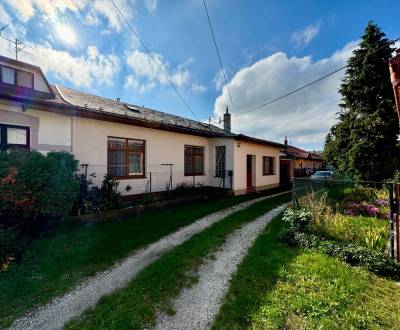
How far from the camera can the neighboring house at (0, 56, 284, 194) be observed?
671cm

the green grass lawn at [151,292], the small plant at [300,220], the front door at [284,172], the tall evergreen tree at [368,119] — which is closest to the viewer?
the green grass lawn at [151,292]

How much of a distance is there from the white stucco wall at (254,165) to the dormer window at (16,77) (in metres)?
9.53

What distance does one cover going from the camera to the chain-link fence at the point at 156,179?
8.12 m

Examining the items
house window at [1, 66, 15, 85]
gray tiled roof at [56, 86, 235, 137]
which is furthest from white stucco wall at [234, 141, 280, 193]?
house window at [1, 66, 15, 85]

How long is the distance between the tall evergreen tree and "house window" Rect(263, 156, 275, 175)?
3.96m

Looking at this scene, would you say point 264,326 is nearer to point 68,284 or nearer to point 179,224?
point 68,284

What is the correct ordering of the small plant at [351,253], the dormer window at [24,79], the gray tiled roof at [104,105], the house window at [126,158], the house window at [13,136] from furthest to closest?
the house window at [126,158]
the gray tiled roof at [104,105]
the dormer window at [24,79]
the house window at [13,136]
the small plant at [351,253]

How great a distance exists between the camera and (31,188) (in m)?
4.93

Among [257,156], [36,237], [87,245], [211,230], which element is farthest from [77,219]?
[257,156]

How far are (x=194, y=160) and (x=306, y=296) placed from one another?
32.1ft

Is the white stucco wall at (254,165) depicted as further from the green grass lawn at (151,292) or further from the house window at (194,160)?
the green grass lawn at (151,292)

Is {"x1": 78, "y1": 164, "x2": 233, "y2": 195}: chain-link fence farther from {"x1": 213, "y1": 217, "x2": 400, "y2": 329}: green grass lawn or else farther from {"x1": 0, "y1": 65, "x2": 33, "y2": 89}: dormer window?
{"x1": 213, "y1": 217, "x2": 400, "y2": 329}: green grass lawn

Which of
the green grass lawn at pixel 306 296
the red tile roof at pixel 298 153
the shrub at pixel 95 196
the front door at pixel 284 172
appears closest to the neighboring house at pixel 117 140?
the shrub at pixel 95 196

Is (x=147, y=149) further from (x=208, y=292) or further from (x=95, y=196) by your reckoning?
(x=208, y=292)
